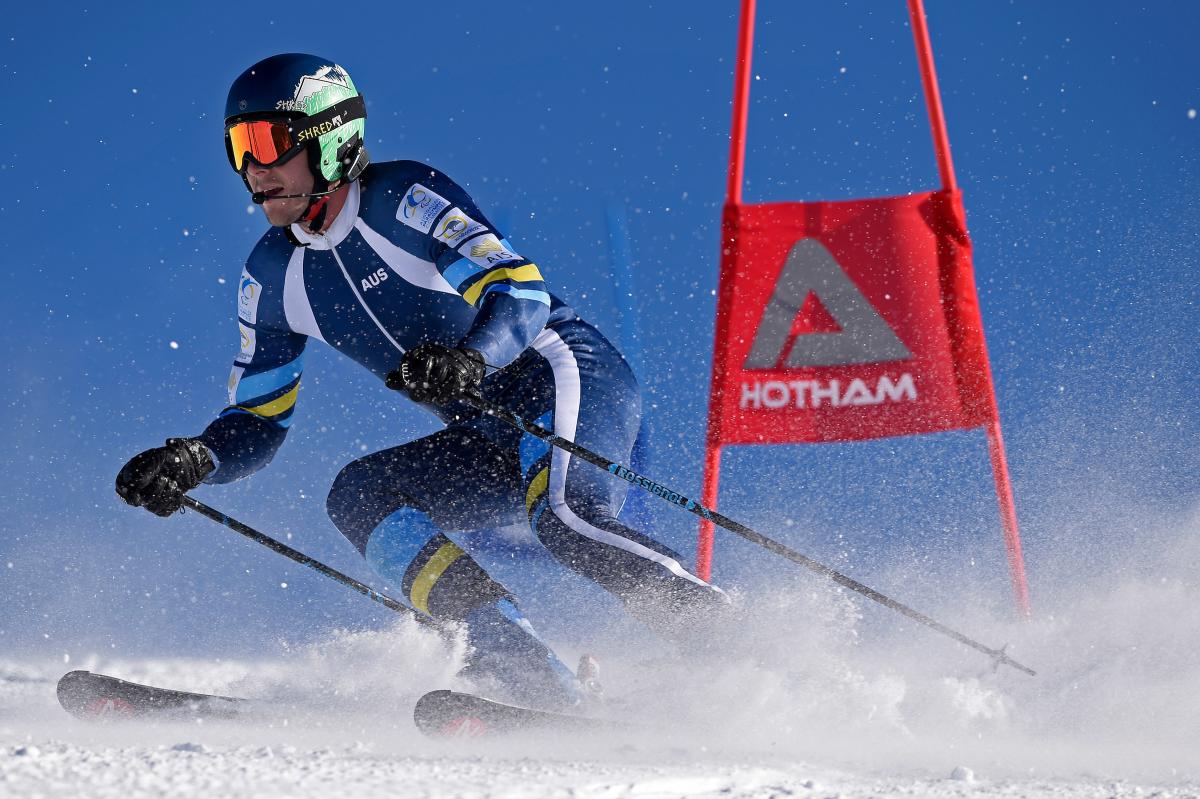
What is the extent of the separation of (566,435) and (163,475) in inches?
50.1

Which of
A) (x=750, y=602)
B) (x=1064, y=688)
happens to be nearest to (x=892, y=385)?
(x=1064, y=688)

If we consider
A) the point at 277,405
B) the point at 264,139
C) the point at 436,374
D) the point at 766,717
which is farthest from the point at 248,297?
the point at 766,717

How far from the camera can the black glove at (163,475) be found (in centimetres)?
313

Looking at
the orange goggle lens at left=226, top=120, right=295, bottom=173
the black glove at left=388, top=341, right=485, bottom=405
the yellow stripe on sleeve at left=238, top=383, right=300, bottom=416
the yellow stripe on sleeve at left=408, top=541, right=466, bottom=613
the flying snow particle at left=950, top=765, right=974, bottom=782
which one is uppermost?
the orange goggle lens at left=226, top=120, right=295, bottom=173

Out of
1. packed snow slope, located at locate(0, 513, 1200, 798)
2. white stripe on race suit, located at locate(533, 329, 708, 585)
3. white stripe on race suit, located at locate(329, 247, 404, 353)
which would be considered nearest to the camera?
packed snow slope, located at locate(0, 513, 1200, 798)

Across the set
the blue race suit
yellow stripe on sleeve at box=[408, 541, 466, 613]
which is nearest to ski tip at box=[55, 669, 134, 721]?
the blue race suit

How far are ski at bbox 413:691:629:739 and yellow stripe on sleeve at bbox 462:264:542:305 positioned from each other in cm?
117

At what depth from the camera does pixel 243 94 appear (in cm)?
314

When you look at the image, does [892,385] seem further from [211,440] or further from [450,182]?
[211,440]

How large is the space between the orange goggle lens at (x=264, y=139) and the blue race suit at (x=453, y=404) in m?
0.25

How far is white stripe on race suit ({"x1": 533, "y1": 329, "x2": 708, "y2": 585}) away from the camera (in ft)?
9.02

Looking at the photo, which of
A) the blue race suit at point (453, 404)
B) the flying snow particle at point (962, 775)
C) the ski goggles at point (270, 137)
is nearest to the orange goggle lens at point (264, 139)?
the ski goggles at point (270, 137)

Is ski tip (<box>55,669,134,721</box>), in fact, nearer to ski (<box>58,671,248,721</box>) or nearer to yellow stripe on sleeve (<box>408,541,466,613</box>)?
ski (<box>58,671,248,721</box>)

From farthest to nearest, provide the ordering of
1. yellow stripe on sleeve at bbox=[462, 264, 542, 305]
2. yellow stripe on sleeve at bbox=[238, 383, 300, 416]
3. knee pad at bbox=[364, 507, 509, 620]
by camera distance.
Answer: yellow stripe on sleeve at bbox=[238, 383, 300, 416], yellow stripe on sleeve at bbox=[462, 264, 542, 305], knee pad at bbox=[364, 507, 509, 620]
